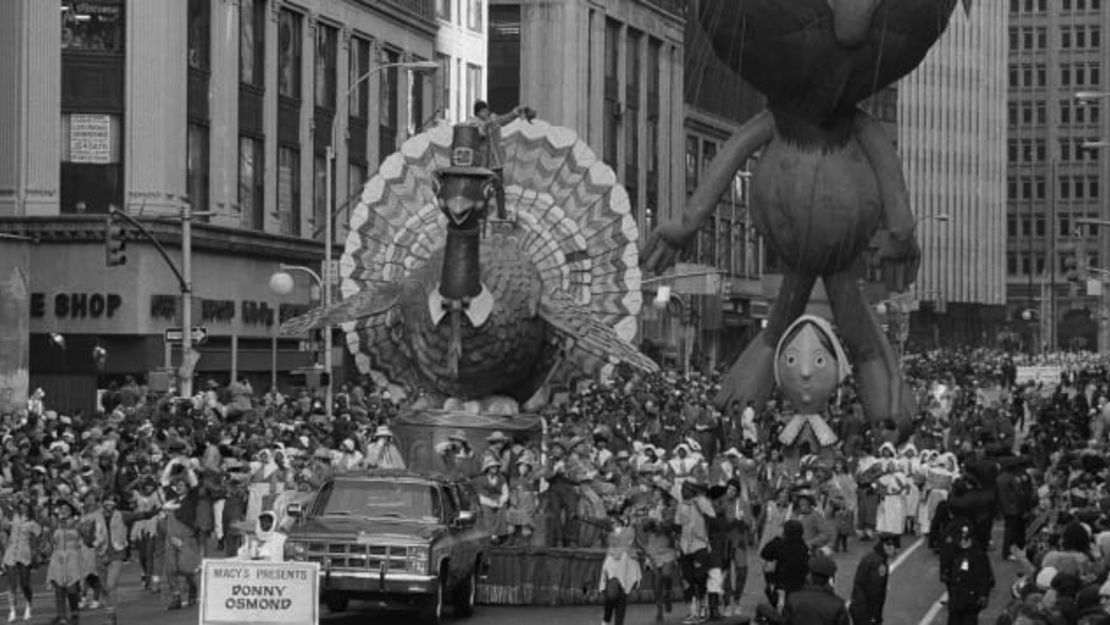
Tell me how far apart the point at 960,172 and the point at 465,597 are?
145481mm

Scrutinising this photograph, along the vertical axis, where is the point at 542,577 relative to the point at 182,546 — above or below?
below

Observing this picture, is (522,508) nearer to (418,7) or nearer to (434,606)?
(434,606)

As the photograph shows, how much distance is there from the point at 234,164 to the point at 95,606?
3655 cm

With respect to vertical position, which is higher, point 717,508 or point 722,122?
point 722,122

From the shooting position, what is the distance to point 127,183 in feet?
187

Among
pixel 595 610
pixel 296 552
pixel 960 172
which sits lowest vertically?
pixel 595 610

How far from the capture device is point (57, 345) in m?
56.2

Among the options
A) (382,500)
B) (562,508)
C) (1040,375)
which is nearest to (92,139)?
(562,508)

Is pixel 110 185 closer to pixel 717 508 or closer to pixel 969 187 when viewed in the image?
pixel 717 508

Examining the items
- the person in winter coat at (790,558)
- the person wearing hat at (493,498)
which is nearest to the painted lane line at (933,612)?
the person in winter coat at (790,558)

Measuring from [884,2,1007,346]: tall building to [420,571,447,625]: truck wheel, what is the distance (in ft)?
433

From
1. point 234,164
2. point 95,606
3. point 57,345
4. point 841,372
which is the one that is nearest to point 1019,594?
point 95,606

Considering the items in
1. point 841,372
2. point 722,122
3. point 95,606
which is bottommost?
point 95,606

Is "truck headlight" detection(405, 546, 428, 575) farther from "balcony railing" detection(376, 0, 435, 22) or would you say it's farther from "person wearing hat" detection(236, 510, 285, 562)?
"balcony railing" detection(376, 0, 435, 22)
